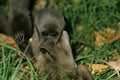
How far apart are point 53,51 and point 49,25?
27 cm

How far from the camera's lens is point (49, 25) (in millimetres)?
3986

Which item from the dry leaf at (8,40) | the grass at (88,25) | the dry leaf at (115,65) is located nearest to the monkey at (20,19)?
the dry leaf at (8,40)

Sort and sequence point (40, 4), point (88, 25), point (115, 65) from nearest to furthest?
point (115, 65) → point (88, 25) → point (40, 4)

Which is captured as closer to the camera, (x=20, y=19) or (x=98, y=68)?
(x=98, y=68)

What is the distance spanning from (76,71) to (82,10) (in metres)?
1.73

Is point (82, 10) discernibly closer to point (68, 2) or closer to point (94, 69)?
point (68, 2)

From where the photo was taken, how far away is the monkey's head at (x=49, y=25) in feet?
13.1

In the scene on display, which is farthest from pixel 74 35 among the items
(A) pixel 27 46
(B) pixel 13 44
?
(A) pixel 27 46

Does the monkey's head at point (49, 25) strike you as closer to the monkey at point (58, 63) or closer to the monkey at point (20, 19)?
the monkey at point (58, 63)

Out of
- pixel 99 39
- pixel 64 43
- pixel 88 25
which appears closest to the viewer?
pixel 64 43

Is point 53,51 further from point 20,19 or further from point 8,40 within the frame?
point 20,19

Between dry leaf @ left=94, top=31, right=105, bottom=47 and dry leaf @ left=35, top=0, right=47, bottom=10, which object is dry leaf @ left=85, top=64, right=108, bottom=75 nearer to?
dry leaf @ left=94, top=31, right=105, bottom=47

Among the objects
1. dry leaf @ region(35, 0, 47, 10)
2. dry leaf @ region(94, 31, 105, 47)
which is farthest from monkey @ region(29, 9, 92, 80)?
dry leaf @ region(35, 0, 47, 10)

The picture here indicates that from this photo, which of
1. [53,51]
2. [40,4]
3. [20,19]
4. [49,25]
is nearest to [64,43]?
[53,51]
